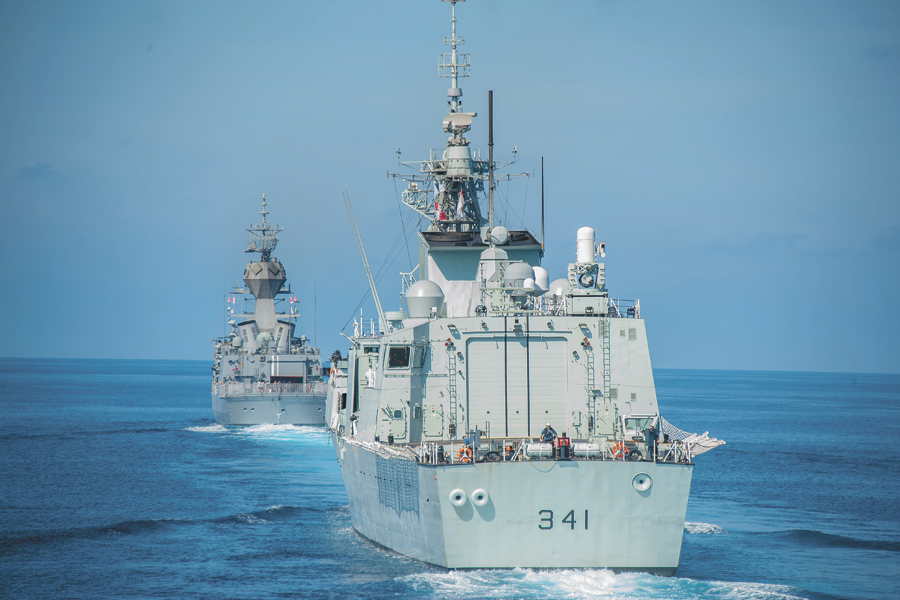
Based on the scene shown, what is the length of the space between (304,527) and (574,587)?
13601mm

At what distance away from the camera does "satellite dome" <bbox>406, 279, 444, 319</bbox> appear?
2691 centimetres

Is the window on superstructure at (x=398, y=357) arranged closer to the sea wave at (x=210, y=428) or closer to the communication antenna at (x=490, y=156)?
the communication antenna at (x=490, y=156)

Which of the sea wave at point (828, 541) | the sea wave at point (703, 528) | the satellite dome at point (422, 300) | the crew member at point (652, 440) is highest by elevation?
the satellite dome at point (422, 300)

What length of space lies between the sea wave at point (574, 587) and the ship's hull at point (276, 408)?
4522 centimetres

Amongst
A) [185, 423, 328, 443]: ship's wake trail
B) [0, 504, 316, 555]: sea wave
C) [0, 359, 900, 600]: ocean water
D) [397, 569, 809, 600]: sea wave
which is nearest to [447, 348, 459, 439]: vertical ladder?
[0, 359, 900, 600]: ocean water

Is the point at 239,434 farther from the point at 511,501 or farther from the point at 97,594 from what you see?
the point at 511,501

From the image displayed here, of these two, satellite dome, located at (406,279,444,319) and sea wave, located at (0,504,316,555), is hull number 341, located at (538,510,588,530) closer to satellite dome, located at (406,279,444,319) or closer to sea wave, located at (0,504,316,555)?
→ satellite dome, located at (406,279,444,319)

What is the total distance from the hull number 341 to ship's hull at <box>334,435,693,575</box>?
0.02m

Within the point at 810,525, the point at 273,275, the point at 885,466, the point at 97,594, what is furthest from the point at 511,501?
the point at 273,275

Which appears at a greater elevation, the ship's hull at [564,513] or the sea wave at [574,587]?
the ship's hull at [564,513]

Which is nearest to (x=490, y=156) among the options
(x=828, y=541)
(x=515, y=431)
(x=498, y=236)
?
(x=498, y=236)

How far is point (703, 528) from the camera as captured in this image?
29.6 meters

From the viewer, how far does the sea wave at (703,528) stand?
29.2 meters

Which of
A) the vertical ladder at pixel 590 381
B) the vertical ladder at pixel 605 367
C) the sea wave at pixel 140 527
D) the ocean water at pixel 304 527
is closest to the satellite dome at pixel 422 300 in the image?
the vertical ladder at pixel 590 381
